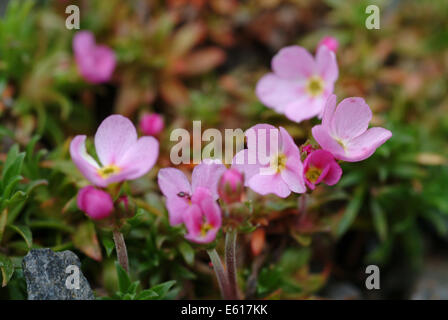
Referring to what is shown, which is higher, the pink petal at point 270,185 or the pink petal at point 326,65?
the pink petal at point 326,65

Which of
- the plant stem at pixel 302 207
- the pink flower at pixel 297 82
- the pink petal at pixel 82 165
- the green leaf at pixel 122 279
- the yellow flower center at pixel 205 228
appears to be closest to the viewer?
the pink petal at pixel 82 165

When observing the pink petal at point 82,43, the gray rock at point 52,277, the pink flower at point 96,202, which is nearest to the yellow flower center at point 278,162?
the pink flower at point 96,202

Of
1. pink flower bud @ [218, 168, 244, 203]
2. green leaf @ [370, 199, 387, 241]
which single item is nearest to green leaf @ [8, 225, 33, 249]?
pink flower bud @ [218, 168, 244, 203]

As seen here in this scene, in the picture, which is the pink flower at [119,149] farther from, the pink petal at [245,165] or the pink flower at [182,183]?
the pink petal at [245,165]

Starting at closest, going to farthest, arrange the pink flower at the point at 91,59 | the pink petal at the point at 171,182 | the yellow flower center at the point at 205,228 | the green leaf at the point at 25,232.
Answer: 1. the yellow flower center at the point at 205,228
2. the pink petal at the point at 171,182
3. the green leaf at the point at 25,232
4. the pink flower at the point at 91,59

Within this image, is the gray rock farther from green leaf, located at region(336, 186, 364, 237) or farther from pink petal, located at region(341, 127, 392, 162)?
green leaf, located at region(336, 186, 364, 237)

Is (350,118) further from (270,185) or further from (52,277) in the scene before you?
(52,277)

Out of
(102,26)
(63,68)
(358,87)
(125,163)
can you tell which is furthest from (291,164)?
(102,26)
